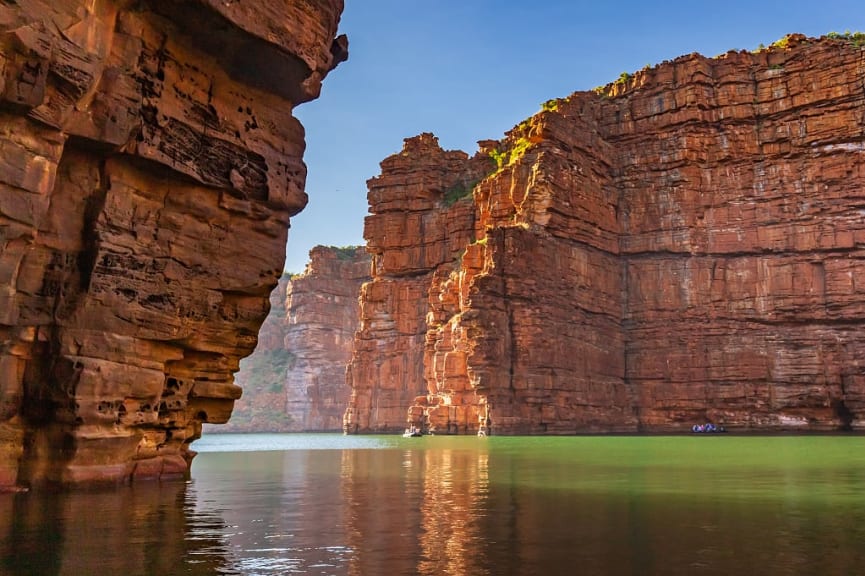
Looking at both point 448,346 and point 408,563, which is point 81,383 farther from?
point 448,346

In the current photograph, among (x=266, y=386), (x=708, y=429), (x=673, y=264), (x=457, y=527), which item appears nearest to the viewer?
(x=457, y=527)

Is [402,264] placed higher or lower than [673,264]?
higher

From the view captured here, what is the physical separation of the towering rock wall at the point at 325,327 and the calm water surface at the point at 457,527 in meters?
137

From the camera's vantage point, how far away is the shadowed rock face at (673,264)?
70.1 m

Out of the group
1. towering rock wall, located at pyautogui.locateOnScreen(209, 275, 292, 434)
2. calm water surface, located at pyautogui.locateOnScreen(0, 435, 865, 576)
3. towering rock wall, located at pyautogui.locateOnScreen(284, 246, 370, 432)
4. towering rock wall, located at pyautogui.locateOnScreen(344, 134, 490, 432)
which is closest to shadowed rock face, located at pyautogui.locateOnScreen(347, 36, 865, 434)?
A: towering rock wall, located at pyautogui.locateOnScreen(344, 134, 490, 432)

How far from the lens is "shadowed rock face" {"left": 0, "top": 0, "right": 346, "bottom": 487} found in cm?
1520

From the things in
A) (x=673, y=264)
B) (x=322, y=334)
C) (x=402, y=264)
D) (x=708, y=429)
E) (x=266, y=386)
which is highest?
(x=402, y=264)

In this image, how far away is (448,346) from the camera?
75562 millimetres

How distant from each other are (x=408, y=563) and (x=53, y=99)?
11.6 meters

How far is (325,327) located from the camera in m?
158

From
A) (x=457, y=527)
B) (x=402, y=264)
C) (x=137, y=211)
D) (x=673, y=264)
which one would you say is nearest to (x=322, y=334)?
(x=402, y=264)

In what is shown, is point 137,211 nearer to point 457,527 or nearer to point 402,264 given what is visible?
point 457,527

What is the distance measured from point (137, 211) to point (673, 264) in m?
67.7

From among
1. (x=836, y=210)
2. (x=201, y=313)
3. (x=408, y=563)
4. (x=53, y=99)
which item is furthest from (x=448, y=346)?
(x=408, y=563)
